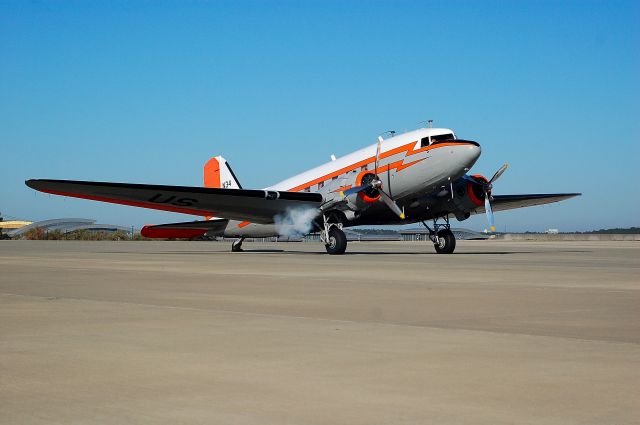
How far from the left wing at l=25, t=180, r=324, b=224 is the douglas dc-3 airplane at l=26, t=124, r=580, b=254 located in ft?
0.14

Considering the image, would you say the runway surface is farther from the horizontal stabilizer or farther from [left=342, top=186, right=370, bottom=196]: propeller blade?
the horizontal stabilizer

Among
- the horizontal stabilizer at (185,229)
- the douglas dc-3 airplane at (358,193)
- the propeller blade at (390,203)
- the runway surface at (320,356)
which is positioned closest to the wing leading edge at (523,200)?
the douglas dc-3 airplane at (358,193)

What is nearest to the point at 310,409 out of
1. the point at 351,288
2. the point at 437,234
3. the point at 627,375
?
the point at 627,375

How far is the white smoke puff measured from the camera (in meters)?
40.9

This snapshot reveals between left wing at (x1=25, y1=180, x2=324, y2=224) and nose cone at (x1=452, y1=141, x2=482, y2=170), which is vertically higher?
nose cone at (x1=452, y1=141, x2=482, y2=170)

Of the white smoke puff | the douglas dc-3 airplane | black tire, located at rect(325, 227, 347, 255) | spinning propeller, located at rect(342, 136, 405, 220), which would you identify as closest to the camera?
the douglas dc-3 airplane

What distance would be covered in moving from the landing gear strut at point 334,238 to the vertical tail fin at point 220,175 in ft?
42.8

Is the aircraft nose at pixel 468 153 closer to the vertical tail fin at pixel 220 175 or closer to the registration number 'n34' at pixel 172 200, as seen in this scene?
the registration number 'n34' at pixel 172 200

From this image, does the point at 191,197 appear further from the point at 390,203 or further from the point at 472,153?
the point at 472,153

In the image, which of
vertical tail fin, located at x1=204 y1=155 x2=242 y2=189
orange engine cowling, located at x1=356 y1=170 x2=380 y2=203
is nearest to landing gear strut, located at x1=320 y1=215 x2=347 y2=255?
orange engine cowling, located at x1=356 y1=170 x2=380 y2=203

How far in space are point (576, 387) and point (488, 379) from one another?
719mm

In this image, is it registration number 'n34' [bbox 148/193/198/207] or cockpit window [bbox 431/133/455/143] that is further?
registration number 'n34' [bbox 148/193/198/207]

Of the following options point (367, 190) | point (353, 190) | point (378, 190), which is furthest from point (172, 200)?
point (378, 190)

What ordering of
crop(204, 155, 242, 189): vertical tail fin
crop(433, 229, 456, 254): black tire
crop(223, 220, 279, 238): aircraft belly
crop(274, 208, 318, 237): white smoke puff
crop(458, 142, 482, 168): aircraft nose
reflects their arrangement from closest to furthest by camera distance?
1. crop(458, 142, 482, 168): aircraft nose
2. crop(433, 229, 456, 254): black tire
3. crop(274, 208, 318, 237): white smoke puff
4. crop(223, 220, 279, 238): aircraft belly
5. crop(204, 155, 242, 189): vertical tail fin
